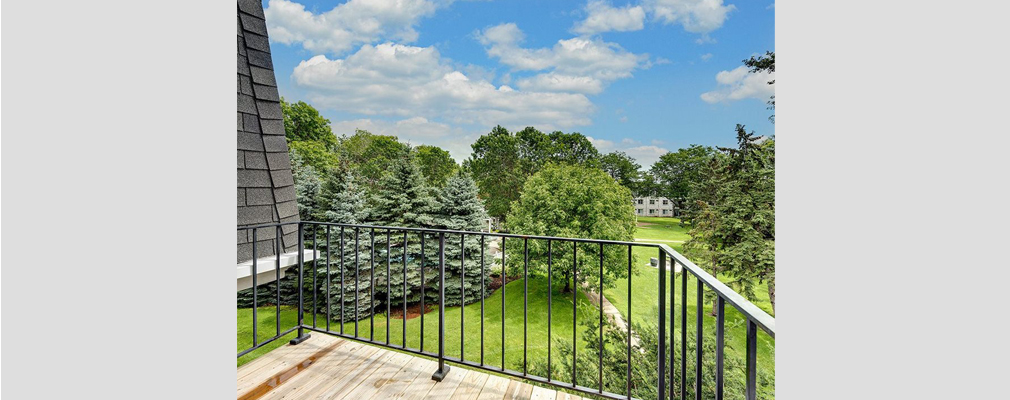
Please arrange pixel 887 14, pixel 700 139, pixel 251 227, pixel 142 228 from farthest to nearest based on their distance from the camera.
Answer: pixel 700 139
pixel 251 227
pixel 887 14
pixel 142 228

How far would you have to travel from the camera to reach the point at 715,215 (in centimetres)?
1066

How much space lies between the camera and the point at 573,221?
37.8 feet

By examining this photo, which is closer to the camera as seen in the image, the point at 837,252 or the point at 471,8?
the point at 837,252

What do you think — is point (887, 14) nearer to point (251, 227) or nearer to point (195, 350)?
point (195, 350)

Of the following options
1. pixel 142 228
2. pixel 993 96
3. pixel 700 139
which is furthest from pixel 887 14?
pixel 700 139

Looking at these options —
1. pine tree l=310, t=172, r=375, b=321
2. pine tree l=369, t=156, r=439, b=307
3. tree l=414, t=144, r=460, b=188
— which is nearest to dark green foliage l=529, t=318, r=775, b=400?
pine tree l=310, t=172, r=375, b=321

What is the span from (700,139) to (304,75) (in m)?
19.9

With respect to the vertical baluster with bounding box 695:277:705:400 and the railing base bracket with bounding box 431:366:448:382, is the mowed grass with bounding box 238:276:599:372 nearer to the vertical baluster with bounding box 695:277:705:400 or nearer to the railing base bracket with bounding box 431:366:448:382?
the railing base bracket with bounding box 431:366:448:382

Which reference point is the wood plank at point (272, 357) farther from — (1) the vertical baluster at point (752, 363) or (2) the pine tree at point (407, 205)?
(2) the pine tree at point (407, 205)

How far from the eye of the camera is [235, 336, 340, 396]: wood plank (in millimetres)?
2107

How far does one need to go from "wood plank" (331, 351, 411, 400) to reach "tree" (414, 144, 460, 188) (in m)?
13.8

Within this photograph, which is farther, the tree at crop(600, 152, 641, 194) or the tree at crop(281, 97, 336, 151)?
the tree at crop(600, 152, 641, 194)

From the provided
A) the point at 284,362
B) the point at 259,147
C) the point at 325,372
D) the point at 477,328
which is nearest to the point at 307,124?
the point at 477,328

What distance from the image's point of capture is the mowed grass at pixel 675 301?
6457 mm
